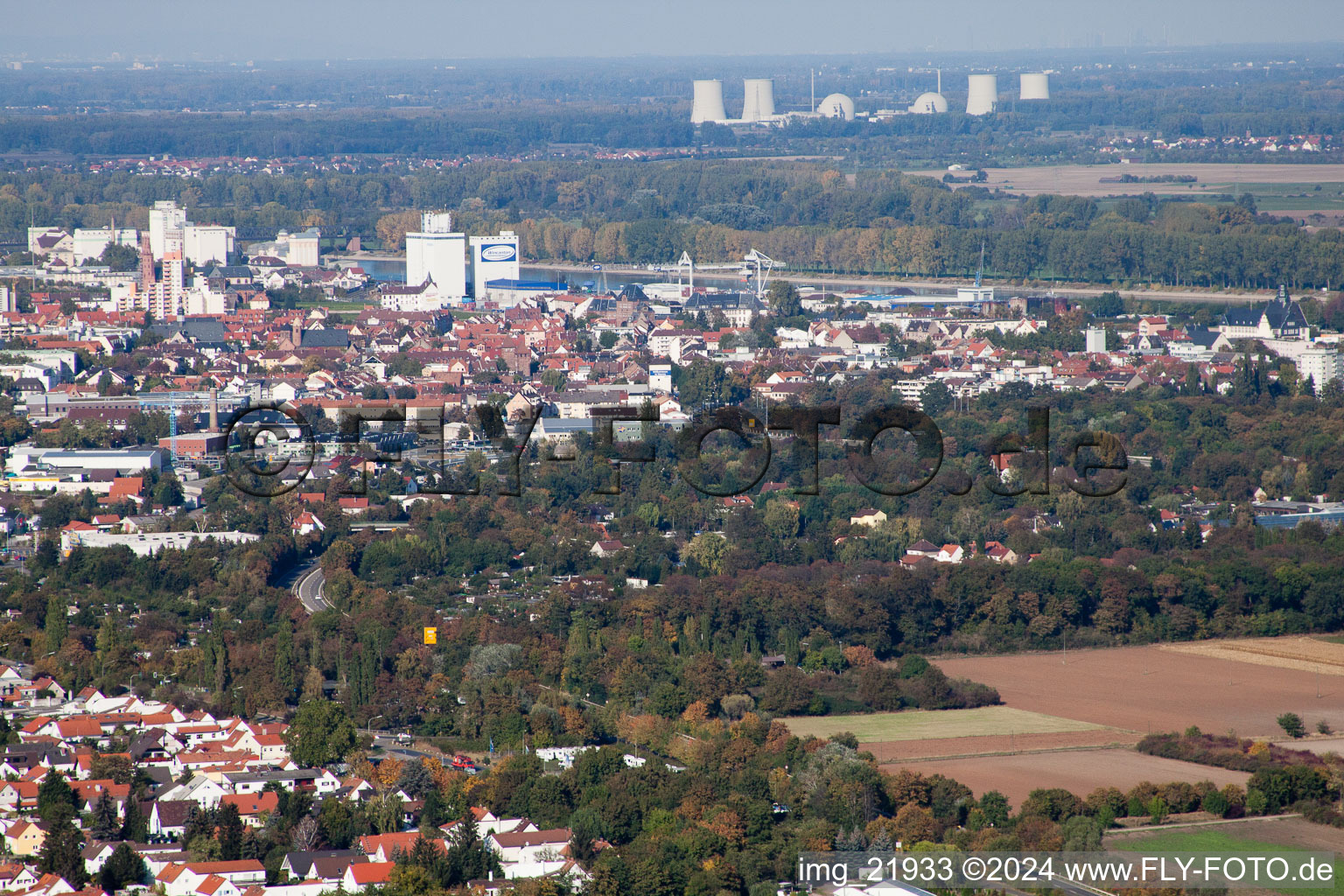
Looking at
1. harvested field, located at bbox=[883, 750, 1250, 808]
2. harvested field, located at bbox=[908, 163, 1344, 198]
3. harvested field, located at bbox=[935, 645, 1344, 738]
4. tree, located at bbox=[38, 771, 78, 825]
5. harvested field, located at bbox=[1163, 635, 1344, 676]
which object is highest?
harvested field, located at bbox=[908, 163, 1344, 198]

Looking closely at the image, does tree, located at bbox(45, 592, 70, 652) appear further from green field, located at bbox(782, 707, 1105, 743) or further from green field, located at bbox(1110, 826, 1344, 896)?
green field, located at bbox(1110, 826, 1344, 896)

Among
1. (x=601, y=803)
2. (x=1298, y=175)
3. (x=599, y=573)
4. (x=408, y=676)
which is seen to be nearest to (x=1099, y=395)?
(x=599, y=573)

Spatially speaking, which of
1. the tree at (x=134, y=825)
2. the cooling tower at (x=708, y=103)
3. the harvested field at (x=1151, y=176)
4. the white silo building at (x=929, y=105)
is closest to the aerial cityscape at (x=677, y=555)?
the tree at (x=134, y=825)

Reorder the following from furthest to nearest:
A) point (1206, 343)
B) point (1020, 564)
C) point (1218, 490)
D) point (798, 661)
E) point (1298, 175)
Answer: point (1298, 175), point (1206, 343), point (1218, 490), point (1020, 564), point (798, 661)

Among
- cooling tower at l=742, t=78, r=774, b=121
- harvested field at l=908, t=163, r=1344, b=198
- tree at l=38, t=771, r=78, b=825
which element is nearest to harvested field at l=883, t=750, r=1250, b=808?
tree at l=38, t=771, r=78, b=825

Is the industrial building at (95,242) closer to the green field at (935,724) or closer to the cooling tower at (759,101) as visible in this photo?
the green field at (935,724)

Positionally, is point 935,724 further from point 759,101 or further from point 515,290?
point 759,101

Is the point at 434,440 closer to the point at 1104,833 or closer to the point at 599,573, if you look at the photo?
the point at 599,573

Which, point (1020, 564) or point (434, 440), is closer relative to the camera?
point (1020, 564)
